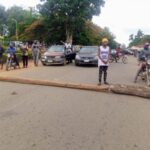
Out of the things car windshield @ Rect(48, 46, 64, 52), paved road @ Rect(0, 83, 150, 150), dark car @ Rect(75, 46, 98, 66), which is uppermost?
car windshield @ Rect(48, 46, 64, 52)

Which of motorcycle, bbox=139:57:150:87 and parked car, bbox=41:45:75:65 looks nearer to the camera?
motorcycle, bbox=139:57:150:87

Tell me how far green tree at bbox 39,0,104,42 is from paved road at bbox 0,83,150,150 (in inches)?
1393

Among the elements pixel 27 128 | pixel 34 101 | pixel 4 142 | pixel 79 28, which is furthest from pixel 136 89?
pixel 79 28

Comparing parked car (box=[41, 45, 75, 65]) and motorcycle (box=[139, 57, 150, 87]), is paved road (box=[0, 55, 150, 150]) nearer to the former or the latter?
motorcycle (box=[139, 57, 150, 87])

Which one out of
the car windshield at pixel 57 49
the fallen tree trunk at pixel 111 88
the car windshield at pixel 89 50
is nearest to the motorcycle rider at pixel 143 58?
the fallen tree trunk at pixel 111 88

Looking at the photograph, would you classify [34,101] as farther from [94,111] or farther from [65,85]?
[65,85]

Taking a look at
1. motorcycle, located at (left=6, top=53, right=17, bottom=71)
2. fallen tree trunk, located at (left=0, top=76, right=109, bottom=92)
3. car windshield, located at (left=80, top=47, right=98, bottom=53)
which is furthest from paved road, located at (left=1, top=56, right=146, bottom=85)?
car windshield, located at (left=80, top=47, right=98, bottom=53)

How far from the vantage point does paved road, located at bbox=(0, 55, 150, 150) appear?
6336 mm

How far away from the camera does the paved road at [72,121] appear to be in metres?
6.34

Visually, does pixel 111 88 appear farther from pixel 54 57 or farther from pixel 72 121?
pixel 54 57

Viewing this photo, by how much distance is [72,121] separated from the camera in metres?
7.98

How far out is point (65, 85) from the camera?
43.8ft

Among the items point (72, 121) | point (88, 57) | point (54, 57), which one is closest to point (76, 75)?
point (88, 57)

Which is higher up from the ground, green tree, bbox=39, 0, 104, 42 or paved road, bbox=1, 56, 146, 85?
green tree, bbox=39, 0, 104, 42
